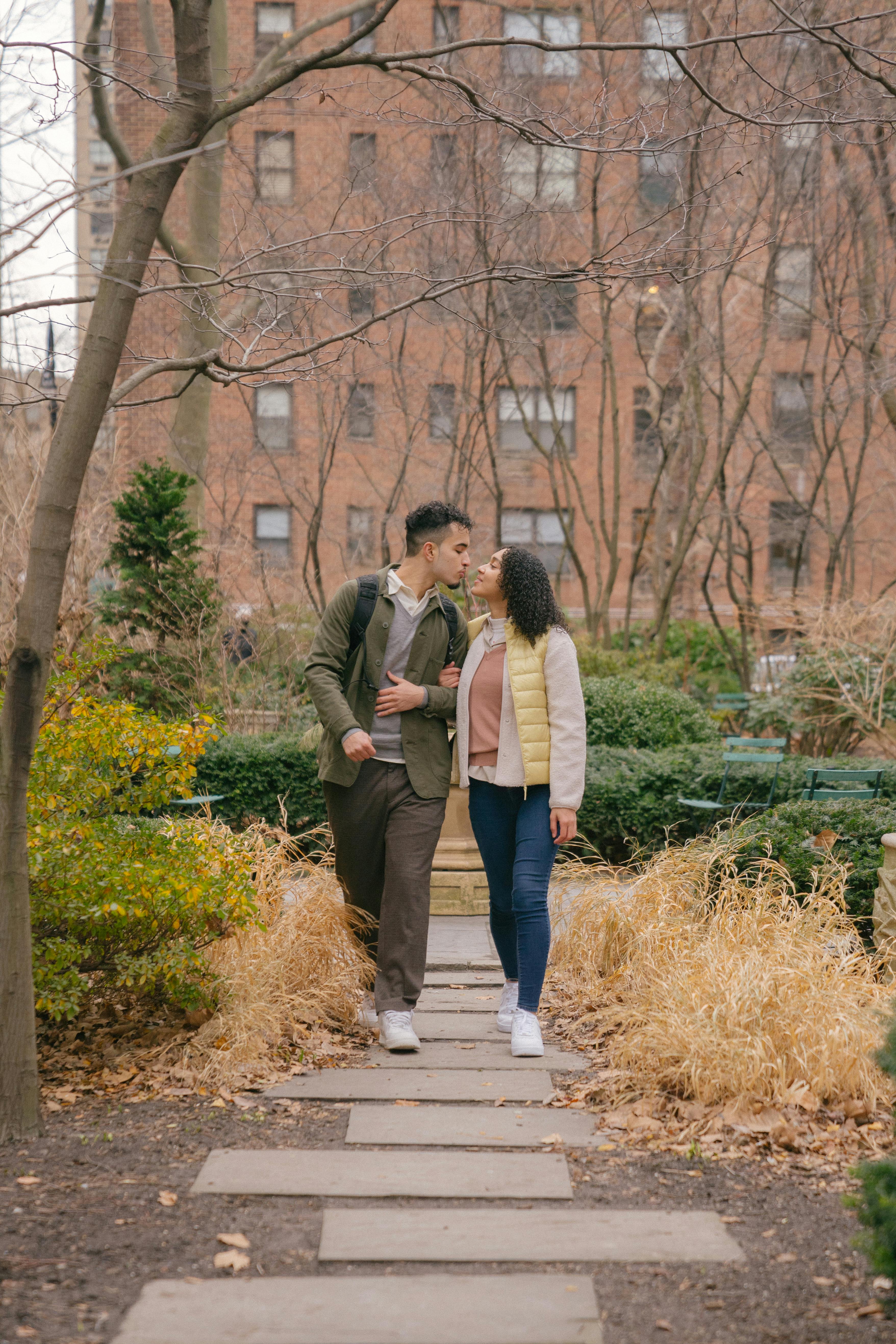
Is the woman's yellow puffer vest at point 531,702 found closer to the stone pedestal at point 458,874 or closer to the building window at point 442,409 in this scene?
the stone pedestal at point 458,874

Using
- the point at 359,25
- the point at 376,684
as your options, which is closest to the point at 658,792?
the point at 376,684

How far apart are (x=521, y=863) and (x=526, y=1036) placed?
2.28ft

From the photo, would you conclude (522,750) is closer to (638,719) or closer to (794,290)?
(638,719)

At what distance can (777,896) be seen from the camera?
6141 mm

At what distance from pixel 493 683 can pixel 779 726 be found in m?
9.02

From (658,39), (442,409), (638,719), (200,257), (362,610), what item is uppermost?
(658,39)

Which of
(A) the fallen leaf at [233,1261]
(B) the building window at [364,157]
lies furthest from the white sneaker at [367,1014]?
(B) the building window at [364,157]

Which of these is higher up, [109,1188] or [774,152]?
[774,152]

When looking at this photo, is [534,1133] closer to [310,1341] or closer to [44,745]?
[310,1341]

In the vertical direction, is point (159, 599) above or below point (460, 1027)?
above

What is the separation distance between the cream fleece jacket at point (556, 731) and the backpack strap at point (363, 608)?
1.64ft

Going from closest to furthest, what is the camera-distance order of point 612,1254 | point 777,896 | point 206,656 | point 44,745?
1. point 612,1254
2. point 44,745
3. point 777,896
4. point 206,656

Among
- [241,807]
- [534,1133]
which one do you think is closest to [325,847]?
[241,807]

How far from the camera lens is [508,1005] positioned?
5.02 m
